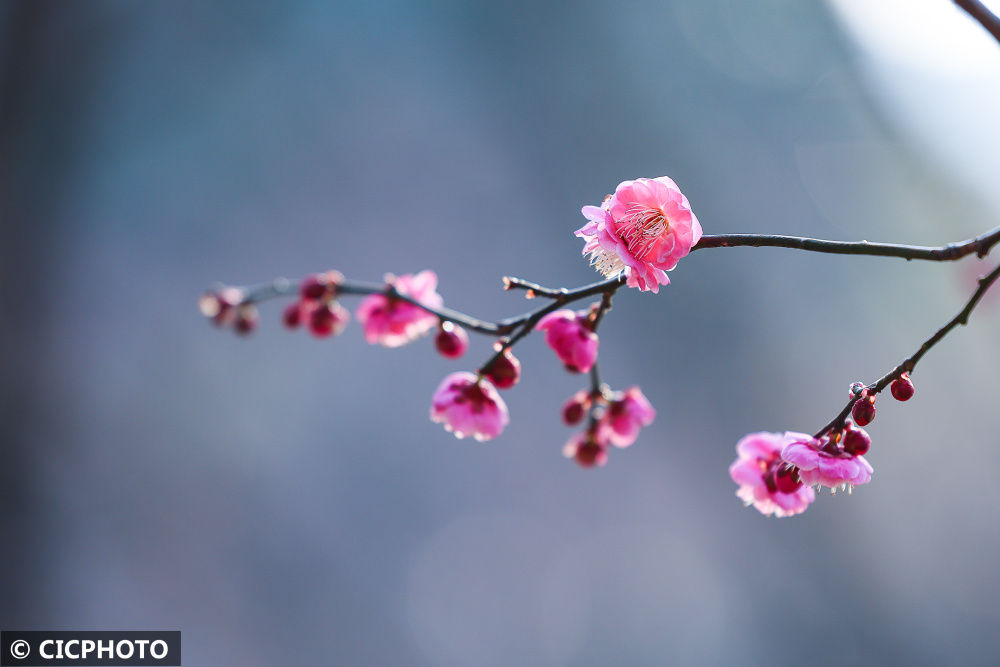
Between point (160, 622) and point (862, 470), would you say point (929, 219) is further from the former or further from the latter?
point (160, 622)

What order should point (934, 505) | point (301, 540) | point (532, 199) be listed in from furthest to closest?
1. point (532, 199)
2. point (934, 505)
3. point (301, 540)

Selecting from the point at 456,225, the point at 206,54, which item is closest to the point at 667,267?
the point at 456,225

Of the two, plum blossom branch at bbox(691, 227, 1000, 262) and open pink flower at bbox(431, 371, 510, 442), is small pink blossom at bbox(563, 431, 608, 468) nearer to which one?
open pink flower at bbox(431, 371, 510, 442)

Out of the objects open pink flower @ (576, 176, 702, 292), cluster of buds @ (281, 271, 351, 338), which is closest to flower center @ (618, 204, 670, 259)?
open pink flower @ (576, 176, 702, 292)

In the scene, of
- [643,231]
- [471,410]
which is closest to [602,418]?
[471,410]

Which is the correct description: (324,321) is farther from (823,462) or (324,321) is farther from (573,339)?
(823,462)

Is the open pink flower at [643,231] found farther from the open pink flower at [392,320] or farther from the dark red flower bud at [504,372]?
the open pink flower at [392,320]
